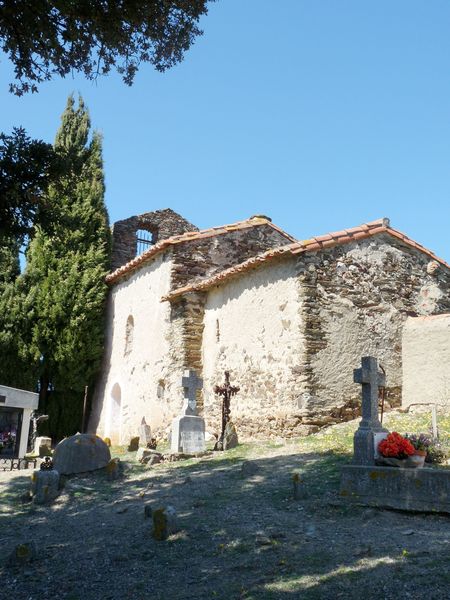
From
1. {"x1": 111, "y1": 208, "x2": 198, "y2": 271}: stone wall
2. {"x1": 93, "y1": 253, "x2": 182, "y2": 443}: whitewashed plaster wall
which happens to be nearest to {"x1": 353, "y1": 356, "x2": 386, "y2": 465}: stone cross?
{"x1": 93, "y1": 253, "x2": 182, "y2": 443}: whitewashed plaster wall

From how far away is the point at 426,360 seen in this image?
12.8 meters

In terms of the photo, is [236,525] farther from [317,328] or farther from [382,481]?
[317,328]

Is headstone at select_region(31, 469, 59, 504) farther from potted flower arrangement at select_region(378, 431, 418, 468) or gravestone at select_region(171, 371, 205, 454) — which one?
potted flower arrangement at select_region(378, 431, 418, 468)

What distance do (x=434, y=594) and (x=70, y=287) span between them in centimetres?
1790

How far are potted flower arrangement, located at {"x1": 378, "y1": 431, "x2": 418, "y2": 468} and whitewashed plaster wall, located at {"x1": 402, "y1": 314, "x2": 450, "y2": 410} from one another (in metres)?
5.40

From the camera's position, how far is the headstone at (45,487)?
340 inches

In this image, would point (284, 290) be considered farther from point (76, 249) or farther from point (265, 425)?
point (76, 249)

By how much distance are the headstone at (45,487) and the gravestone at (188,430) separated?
314 cm

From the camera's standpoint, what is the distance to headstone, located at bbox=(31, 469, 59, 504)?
8.62 metres

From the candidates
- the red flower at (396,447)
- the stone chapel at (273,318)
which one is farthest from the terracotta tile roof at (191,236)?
the red flower at (396,447)

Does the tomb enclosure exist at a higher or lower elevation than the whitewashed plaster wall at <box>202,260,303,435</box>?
lower

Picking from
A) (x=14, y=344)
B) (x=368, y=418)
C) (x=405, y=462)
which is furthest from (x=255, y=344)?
(x=14, y=344)

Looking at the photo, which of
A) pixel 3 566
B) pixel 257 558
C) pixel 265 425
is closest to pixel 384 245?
pixel 265 425

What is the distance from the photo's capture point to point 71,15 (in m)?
A: 6.18
